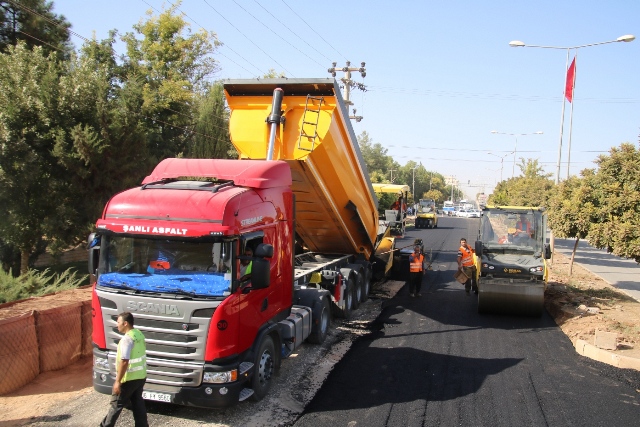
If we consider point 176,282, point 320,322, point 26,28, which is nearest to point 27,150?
point 26,28

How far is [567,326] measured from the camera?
10930 mm

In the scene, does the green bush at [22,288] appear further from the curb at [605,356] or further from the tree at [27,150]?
the curb at [605,356]

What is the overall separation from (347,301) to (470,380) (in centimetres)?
412

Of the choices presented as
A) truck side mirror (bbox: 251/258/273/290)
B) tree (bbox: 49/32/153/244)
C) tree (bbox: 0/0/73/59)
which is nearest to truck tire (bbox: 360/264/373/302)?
truck side mirror (bbox: 251/258/273/290)

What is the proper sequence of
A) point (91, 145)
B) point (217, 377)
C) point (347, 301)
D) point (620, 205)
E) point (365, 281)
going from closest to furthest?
point (217, 377), point (620, 205), point (347, 301), point (365, 281), point (91, 145)

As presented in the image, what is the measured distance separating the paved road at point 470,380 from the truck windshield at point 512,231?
5.46 ft

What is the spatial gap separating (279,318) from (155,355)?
2.03 m

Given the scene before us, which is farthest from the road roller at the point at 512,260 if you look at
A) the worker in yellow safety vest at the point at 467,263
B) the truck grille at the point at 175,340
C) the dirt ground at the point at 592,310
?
the truck grille at the point at 175,340

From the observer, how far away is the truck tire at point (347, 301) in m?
10.9

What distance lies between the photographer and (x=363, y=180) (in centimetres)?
1163

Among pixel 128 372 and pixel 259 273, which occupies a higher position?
pixel 259 273

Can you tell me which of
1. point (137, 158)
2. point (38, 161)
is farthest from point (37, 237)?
point (137, 158)

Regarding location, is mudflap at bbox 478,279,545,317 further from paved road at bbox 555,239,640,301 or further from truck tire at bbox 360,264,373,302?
paved road at bbox 555,239,640,301

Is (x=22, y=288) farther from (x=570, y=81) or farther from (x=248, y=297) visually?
(x=570, y=81)
